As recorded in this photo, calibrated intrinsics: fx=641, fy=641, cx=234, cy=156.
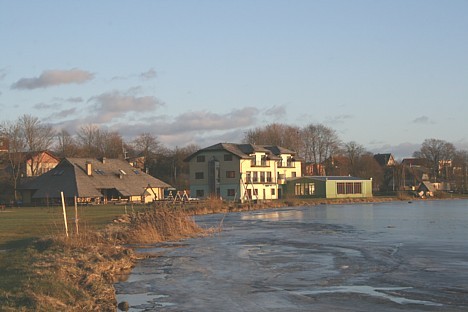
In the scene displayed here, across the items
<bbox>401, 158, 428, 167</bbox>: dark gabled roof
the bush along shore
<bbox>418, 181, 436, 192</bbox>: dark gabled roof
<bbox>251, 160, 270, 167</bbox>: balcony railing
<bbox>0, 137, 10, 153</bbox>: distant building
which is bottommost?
the bush along shore

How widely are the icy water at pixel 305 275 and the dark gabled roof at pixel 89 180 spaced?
4441 centimetres

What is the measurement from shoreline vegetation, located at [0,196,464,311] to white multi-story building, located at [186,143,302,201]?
5722cm

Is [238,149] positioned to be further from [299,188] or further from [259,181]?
[299,188]

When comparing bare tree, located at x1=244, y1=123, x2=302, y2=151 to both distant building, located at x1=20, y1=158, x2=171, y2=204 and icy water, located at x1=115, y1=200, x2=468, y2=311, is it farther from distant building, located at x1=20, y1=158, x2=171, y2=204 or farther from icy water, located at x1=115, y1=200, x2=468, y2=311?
icy water, located at x1=115, y1=200, x2=468, y2=311

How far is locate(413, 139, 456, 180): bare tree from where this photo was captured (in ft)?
472

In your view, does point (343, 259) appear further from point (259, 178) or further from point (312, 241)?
point (259, 178)

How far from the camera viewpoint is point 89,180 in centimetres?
7856

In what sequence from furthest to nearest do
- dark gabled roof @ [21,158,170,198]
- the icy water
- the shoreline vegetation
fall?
dark gabled roof @ [21,158,170,198]
the icy water
the shoreline vegetation

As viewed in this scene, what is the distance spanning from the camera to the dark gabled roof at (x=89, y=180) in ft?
248

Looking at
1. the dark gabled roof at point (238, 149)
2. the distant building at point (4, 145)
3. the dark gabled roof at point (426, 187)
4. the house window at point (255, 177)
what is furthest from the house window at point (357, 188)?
the distant building at point (4, 145)

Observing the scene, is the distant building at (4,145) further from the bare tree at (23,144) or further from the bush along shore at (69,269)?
the bush along shore at (69,269)

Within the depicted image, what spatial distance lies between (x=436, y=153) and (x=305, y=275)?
133 meters

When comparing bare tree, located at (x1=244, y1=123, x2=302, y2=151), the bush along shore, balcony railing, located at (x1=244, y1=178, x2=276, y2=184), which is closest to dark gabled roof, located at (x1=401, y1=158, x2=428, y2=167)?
bare tree, located at (x1=244, y1=123, x2=302, y2=151)

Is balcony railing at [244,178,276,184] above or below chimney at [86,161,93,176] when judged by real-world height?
below
